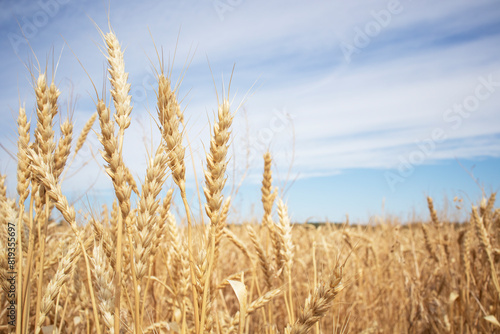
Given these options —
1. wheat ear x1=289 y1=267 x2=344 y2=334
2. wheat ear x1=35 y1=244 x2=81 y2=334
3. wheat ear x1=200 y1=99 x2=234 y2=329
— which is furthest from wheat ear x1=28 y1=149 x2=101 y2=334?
wheat ear x1=289 y1=267 x2=344 y2=334

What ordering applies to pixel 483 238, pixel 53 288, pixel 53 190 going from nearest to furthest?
1. pixel 53 190
2. pixel 53 288
3. pixel 483 238

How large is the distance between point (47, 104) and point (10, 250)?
0.82 meters

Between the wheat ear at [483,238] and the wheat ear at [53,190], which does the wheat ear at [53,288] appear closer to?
the wheat ear at [53,190]

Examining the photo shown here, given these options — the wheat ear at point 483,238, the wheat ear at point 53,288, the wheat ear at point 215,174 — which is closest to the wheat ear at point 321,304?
the wheat ear at point 215,174

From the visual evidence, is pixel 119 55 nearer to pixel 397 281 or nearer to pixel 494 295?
pixel 494 295

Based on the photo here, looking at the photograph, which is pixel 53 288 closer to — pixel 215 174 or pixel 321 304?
pixel 215 174

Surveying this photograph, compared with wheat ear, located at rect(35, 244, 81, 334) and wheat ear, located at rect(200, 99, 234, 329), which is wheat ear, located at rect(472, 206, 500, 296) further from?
wheat ear, located at rect(35, 244, 81, 334)

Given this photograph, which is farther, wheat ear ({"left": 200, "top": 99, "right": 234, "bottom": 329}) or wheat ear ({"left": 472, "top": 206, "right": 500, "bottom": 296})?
wheat ear ({"left": 472, "top": 206, "right": 500, "bottom": 296})

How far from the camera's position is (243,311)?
1.32 metres

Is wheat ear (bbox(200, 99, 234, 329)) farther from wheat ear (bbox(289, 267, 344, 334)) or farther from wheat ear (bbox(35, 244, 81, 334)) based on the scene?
wheat ear (bbox(35, 244, 81, 334))

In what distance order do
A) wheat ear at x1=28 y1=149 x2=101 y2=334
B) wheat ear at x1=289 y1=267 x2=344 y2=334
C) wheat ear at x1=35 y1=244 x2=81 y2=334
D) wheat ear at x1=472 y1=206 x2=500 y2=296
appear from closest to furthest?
1. wheat ear at x1=289 y1=267 x2=344 y2=334
2. wheat ear at x1=28 y1=149 x2=101 y2=334
3. wheat ear at x1=35 y1=244 x2=81 y2=334
4. wheat ear at x1=472 y1=206 x2=500 y2=296

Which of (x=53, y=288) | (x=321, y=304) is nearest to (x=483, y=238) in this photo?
(x=321, y=304)

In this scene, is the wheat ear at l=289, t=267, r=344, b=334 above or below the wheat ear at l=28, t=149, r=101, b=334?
below

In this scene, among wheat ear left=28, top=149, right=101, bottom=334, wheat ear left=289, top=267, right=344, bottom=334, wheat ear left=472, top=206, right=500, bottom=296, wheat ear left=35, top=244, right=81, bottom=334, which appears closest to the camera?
wheat ear left=289, top=267, right=344, bottom=334
